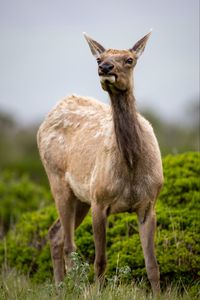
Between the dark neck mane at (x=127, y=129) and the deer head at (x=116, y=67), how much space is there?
17cm

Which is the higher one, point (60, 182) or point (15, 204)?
point (60, 182)

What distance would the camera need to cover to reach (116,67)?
8.31 m

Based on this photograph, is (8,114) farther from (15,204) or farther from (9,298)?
(9,298)

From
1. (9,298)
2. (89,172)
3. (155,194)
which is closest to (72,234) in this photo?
(89,172)

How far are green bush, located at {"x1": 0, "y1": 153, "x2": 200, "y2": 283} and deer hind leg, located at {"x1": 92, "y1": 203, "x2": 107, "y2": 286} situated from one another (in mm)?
238

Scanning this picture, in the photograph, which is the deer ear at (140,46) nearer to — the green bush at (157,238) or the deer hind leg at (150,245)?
the deer hind leg at (150,245)

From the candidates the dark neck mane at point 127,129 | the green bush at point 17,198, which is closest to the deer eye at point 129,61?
the dark neck mane at point 127,129

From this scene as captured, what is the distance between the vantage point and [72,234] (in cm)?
1039

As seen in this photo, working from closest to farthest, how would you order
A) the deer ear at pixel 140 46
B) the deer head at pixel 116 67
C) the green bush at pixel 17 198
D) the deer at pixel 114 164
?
1. the deer head at pixel 116 67
2. the deer at pixel 114 164
3. the deer ear at pixel 140 46
4. the green bush at pixel 17 198

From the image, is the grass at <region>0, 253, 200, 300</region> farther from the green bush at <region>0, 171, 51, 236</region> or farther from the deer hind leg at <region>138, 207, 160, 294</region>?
the green bush at <region>0, 171, 51, 236</region>

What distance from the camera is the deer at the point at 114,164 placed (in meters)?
8.64

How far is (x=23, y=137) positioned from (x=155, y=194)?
116 ft

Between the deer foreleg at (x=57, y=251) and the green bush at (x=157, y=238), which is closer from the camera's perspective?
the green bush at (x=157, y=238)

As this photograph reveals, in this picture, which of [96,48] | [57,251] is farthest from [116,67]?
[57,251]
